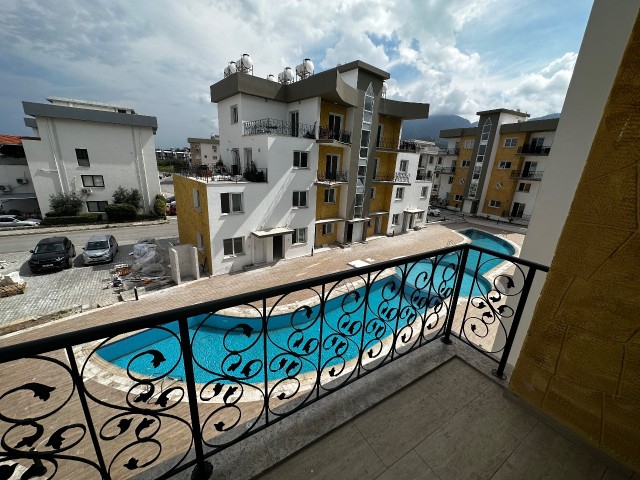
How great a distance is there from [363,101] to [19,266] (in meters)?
19.7

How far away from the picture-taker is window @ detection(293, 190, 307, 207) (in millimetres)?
14875

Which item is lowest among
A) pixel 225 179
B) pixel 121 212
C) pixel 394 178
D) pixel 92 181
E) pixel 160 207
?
pixel 121 212

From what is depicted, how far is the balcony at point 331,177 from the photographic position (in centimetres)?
1585

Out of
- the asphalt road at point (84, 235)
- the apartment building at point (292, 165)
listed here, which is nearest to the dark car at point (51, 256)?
the asphalt road at point (84, 235)

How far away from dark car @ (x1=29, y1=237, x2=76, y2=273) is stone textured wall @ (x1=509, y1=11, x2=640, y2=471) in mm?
17368

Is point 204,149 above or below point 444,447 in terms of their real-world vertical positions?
above

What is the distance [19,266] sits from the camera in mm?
13570

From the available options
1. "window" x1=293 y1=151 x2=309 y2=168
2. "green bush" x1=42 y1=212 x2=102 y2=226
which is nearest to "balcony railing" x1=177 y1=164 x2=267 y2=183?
"window" x1=293 y1=151 x2=309 y2=168

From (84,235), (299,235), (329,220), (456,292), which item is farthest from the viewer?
(84,235)

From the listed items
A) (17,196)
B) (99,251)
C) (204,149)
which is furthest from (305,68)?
(204,149)

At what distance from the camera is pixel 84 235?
18703mm

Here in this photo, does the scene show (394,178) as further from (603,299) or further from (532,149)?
(603,299)

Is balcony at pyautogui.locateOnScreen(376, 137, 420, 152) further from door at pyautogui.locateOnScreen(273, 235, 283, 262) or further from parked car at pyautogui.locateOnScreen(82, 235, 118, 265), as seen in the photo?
parked car at pyautogui.locateOnScreen(82, 235, 118, 265)

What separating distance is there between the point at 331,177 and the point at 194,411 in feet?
50.4
